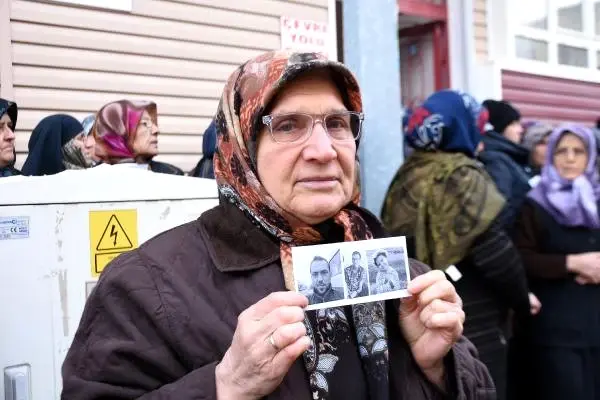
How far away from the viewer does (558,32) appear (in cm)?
834

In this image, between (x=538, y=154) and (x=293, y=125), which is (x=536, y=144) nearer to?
(x=538, y=154)

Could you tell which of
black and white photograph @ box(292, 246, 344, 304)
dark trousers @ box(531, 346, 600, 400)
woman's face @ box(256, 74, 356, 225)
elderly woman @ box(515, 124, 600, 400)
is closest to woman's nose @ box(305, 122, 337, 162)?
woman's face @ box(256, 74, 356, 225)

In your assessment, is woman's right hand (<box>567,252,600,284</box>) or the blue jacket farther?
the blue jacket

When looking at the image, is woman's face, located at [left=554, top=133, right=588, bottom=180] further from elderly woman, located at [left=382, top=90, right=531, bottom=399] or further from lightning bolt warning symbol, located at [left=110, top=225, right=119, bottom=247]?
lightning bolt warning symbol, located at [left=110, top=225, right=119, bottom=247]

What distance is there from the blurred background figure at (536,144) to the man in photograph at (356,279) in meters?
3.95

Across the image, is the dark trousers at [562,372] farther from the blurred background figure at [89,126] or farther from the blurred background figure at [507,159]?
the blurred background figure at [89,126]

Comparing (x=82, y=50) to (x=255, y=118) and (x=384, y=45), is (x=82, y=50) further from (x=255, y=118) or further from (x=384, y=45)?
(x=255, y=118)

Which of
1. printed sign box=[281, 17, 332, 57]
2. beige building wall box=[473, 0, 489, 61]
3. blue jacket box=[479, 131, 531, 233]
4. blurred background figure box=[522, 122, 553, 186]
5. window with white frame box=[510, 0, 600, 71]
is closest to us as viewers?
blue jacket box=[479, 131, 531, 233]

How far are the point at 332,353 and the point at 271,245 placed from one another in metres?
0.27

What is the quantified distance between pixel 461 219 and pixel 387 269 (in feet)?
5.90

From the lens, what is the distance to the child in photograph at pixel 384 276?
1344 millimetres

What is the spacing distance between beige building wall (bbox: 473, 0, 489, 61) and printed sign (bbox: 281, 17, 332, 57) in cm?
246

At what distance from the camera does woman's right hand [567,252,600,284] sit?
3418 mm

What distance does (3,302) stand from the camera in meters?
2.05
